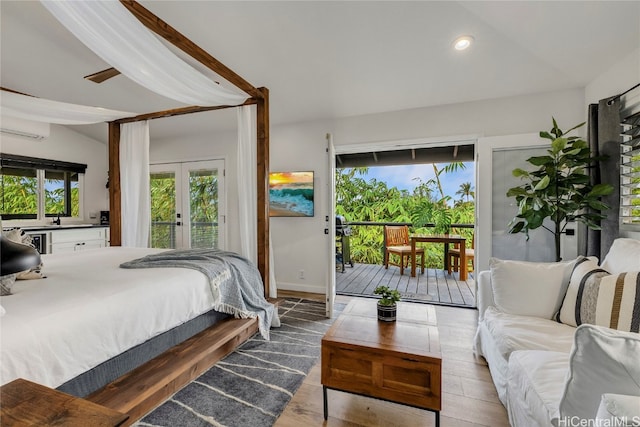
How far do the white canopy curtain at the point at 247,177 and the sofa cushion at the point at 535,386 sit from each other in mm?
2215

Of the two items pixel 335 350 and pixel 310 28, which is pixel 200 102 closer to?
pixel 310 28

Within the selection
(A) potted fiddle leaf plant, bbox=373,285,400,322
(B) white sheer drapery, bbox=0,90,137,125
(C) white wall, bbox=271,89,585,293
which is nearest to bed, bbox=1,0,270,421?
(A) potted fiddle leaf plant, bbox=373,285,400,322

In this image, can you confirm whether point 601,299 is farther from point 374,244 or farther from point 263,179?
point 374,244

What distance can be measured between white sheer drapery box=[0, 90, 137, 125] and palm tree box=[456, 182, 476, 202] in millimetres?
6006

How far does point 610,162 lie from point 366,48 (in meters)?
2.24

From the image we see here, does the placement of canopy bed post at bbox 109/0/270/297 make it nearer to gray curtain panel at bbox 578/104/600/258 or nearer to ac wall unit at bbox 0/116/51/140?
ac wall unit at bbox 0/116/51/140

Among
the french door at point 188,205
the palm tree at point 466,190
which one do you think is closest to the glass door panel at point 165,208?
the french door at point 188,205

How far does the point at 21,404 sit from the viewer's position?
605 mm

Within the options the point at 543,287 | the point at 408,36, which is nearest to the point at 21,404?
the point at 543,287

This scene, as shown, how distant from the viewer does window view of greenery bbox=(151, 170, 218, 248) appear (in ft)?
14.9

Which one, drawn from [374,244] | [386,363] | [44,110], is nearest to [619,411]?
[386,363]

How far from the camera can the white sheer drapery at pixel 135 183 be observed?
3.35 meters

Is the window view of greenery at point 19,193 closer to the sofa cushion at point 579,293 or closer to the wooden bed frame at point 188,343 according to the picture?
the wooden bed frame at point 188,343

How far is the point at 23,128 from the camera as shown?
3135 millimetres
